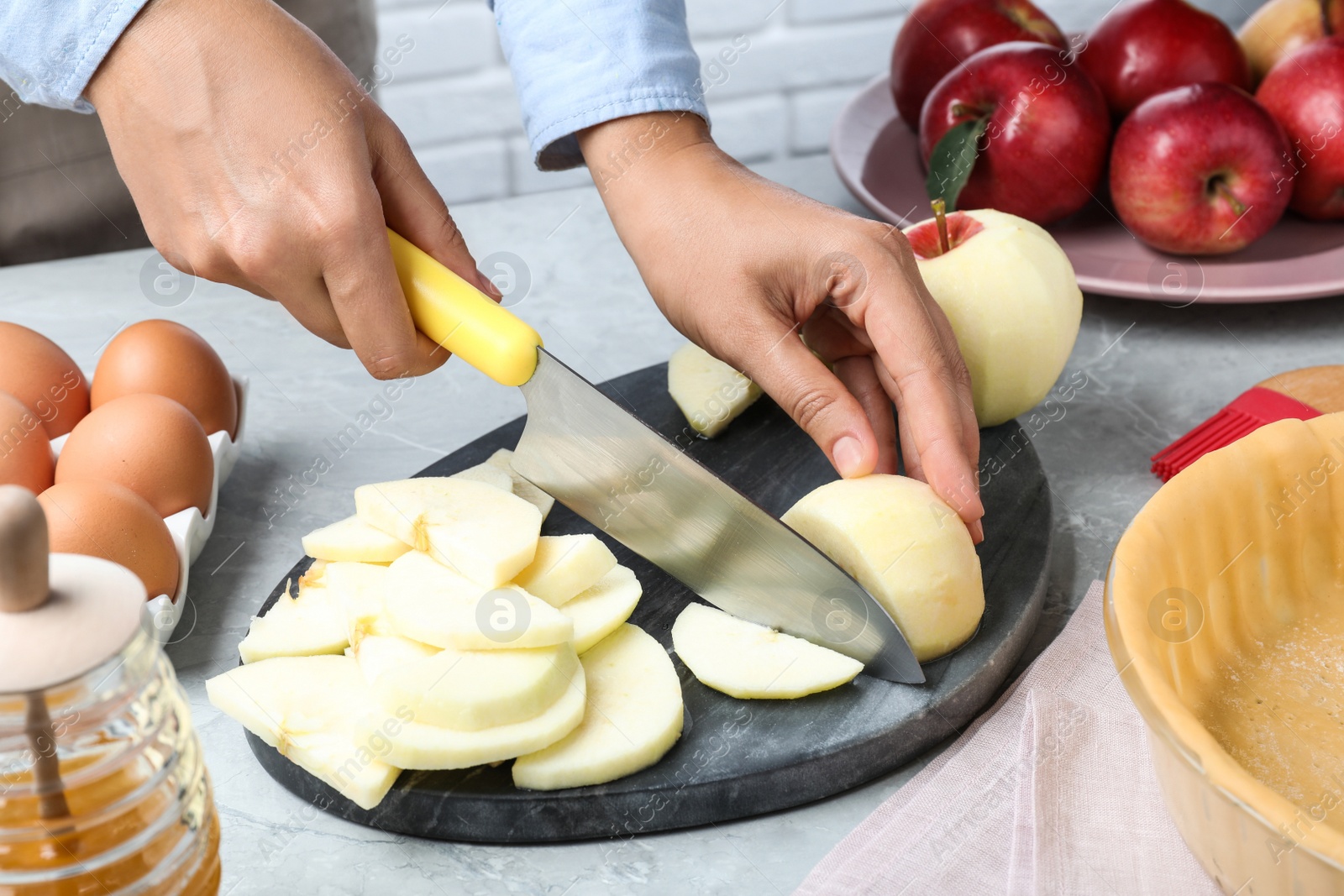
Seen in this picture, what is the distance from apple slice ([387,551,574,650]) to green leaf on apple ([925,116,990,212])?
92 cm

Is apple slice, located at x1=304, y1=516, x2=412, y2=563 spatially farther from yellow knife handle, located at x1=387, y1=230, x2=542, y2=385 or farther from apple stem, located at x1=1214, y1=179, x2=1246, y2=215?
apple stem, located at x1=1214, y1=179, x2=1246, y2=215

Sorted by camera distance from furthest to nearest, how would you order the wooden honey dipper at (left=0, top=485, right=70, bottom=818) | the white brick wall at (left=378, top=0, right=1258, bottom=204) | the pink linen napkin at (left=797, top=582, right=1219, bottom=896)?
the white brick wall at (left=378, top=0, right=1258, bottom=204) < the pink linen napkin at (left=797, top=582, right=1219, bottom=896) < the wooden honey dipper at (left=0, top=485, right=70, bottom=818)

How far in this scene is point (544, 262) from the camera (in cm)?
173

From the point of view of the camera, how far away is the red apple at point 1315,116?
1498mm

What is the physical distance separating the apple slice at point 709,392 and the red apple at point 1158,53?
0.78 metres

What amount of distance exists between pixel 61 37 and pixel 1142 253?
50.5 inches

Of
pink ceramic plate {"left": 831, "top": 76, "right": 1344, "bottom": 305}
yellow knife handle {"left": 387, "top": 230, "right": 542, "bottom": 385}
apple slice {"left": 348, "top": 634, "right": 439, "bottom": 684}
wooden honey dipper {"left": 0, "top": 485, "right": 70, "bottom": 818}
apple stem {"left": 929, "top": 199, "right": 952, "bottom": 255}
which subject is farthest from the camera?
pink ceramic plate {"left": 831, "top": 76, "right": 1344, "bottom": 305}

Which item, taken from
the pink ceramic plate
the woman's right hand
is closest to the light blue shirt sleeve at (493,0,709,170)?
the woman's right hand

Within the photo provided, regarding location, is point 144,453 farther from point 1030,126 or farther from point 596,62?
point 1030,126

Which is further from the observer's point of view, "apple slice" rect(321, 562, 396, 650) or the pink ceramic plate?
the pink ceramic plate

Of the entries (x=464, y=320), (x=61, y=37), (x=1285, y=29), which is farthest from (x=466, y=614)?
(x=1285, y=29)

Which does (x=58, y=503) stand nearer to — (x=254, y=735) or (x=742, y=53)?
(x=254, y=735)

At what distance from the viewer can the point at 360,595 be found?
93 cm

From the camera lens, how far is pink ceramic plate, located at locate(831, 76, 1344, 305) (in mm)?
1431
